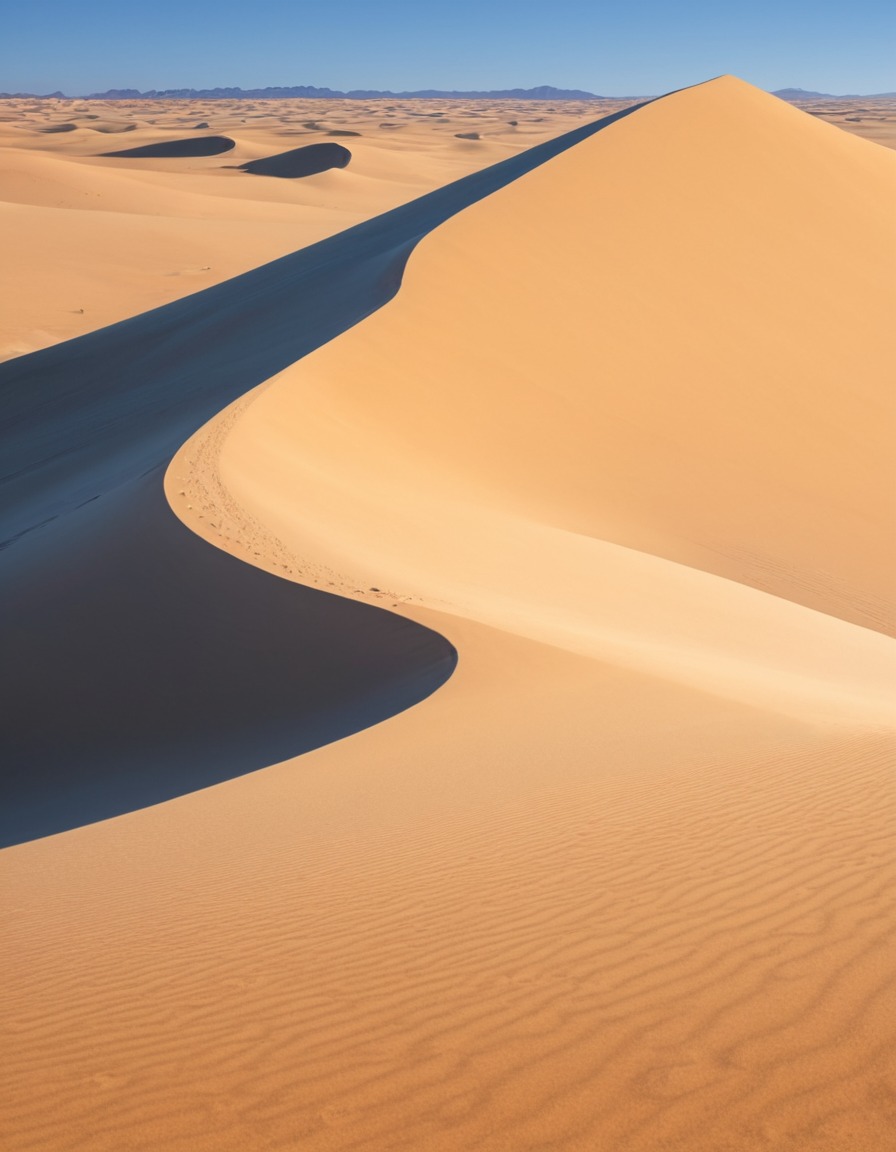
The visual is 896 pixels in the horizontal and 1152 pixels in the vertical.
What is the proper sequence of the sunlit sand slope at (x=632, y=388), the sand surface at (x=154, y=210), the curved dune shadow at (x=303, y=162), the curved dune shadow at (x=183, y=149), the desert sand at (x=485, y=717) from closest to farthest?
the desert sand at (x=485, y=717) → the sunlit sand slope at (x=632, y=388) → the sand surface at (x=154, y=210) → the curved dune shadow at (x=303, y=162) → the curved dune shadow at (x=183, y=149)

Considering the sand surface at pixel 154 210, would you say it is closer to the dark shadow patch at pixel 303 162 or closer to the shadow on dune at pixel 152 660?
the dark shadow patch at pixel 303 162

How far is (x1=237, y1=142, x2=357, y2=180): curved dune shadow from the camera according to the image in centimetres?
6606

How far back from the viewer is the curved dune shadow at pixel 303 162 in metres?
66.1

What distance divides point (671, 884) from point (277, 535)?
5.76 metres

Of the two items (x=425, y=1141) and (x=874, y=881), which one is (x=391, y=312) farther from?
(x=425, y=1141)

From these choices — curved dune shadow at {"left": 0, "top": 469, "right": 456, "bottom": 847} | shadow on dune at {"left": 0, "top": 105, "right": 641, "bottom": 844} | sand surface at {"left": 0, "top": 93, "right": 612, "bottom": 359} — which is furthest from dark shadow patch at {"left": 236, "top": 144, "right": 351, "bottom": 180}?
curved dune shadow at {"left": 0, "top": 469, "right": 456, "bottom": 847}

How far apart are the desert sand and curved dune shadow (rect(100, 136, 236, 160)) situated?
57675 mm

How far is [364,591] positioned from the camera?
8312 millimetres

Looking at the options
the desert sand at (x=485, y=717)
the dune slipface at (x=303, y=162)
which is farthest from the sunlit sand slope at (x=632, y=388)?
the dune slipface at (x=303, y=162)

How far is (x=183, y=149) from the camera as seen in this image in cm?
7394

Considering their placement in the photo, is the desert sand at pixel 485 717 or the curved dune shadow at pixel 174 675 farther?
the curved dune shadow at pixel 174 675

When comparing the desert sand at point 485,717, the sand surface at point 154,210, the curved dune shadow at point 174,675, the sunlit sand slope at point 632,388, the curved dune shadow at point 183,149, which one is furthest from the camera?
the curved dune shadow at point 183,149

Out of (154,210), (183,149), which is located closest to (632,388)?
(154,210)

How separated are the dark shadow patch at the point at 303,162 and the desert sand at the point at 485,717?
1911 inches
